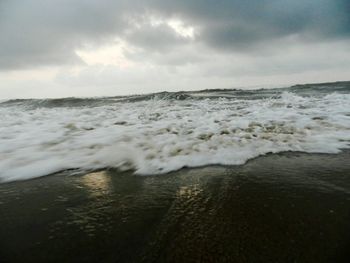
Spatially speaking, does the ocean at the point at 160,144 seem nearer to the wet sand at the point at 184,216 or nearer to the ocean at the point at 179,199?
the ocean at the point at 179,199

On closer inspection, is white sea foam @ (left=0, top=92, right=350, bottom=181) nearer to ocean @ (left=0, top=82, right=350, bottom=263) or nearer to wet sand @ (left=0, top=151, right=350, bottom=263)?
ocean @ (left=0, top=82, right=350, bottom=263)

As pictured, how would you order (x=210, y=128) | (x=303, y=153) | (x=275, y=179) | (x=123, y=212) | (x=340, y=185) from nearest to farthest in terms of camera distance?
(x=123, y=212) < (x=340, y=185) < (x=275, y=179) < (x=303, y=153) < (x=210, y=128)

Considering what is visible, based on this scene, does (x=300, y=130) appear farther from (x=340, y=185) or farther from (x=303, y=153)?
(x=340, y=185)

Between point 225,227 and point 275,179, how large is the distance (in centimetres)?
105

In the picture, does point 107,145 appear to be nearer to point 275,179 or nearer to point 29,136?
point 29,136

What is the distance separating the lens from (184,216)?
1.97m

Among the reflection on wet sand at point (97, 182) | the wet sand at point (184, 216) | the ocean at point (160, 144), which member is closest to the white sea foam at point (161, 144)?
the ocean at point (160, 144)

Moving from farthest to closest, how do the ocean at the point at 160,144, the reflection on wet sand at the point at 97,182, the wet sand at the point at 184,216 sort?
1. the ocean at the point at 160,144
2. the reflection on wet sand at the point at 97,182
3. the wet sand at the point at 184,216

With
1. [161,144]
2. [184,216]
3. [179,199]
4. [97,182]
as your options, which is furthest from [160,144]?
[184,216]

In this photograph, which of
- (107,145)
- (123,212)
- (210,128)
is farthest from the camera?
(210,128)

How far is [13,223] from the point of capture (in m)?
1.99

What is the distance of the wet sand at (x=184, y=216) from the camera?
1580 mm

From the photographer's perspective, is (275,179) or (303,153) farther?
(303,153)

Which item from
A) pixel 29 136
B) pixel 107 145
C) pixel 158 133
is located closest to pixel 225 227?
pixel 107 145
